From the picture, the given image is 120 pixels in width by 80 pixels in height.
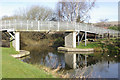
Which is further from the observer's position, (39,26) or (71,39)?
(71,39)

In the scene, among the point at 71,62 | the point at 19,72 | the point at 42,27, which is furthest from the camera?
the point at 42,27

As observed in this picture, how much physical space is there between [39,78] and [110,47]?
66.6ft

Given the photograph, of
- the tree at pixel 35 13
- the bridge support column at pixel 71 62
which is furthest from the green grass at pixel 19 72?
the tree at pixel 35 13

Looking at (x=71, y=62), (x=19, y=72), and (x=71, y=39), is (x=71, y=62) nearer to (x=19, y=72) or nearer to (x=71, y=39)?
(x=19, y=72)

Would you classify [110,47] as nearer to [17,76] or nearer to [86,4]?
[86,4]

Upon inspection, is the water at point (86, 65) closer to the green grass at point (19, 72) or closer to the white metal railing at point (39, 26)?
the green grass at point (19, 72)

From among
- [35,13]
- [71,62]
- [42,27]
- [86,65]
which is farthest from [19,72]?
[35,13]

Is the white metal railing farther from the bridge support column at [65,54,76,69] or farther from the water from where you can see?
the bridge support column at [65,54,76,69]

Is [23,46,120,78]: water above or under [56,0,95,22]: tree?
under

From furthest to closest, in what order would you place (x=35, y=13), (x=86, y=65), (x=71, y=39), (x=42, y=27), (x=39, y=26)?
(x=35, y=13) < (x=71, y=39) < (x=42, y=27) < (x=39, y=26) < (x=86, y=65)

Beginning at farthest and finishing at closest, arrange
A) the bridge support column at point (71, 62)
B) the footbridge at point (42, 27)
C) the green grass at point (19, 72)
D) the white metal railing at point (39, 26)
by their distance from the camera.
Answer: the white metal railing at point (39, 26) → the footbridge at point (42, 27) → the bridge support column at point (71, 62) → the green grass at point (19, 72)

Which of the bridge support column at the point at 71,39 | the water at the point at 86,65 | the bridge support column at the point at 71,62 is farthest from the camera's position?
the bridge support column at the point at 71,39

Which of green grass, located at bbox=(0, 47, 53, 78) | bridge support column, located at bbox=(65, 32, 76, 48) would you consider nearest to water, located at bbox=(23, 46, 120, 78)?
green grass, located at bbox=(0, 47, 53, 78)

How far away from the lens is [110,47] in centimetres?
2581
